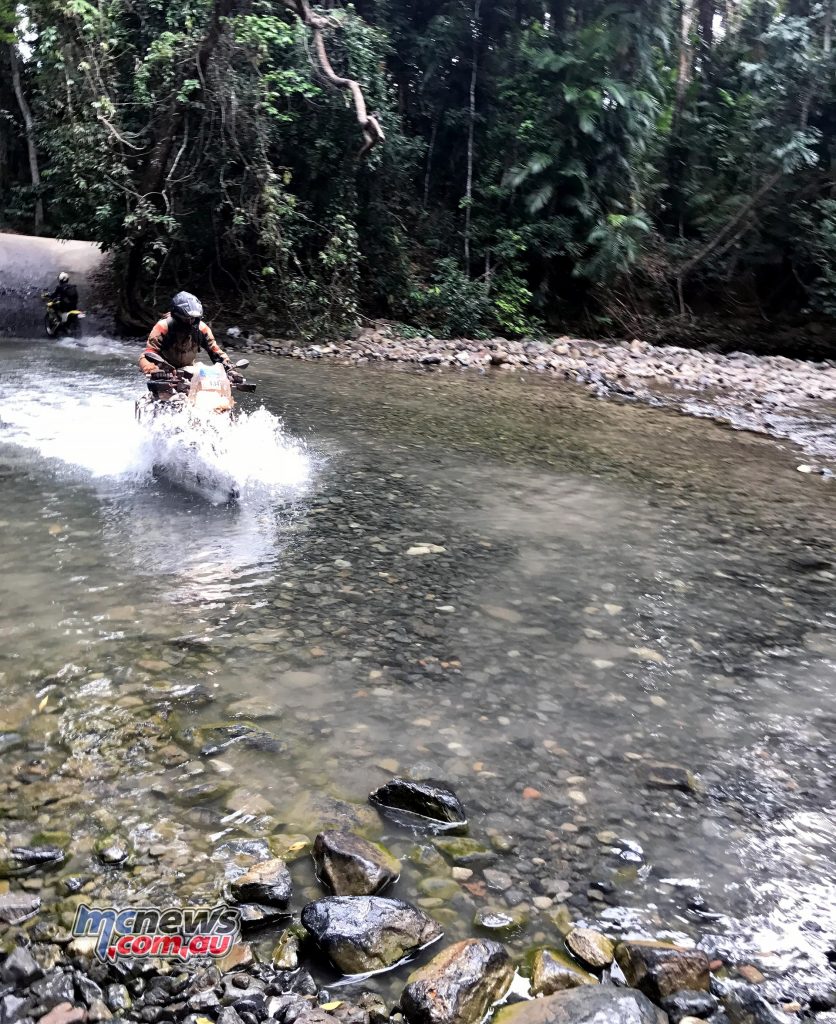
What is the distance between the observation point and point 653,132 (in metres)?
20.4

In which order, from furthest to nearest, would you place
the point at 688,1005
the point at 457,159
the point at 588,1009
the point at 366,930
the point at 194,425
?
the point at 457,159 < the point at 194,425 < the point at 366,930 < the point at 688,1005 < the point at 588,1009

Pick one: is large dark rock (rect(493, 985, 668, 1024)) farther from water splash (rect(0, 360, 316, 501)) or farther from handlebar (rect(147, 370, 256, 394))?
handlebar (rect(147, 370, 256, 394))

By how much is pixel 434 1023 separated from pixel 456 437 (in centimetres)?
880

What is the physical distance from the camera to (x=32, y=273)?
2078cm

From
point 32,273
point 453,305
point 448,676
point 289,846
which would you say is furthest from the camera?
point 32,273

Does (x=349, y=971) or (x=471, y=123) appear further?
(x=471, y=123)

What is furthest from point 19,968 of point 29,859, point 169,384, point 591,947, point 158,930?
point 169,384

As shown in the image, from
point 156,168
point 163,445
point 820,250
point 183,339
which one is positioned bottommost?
point 163,445

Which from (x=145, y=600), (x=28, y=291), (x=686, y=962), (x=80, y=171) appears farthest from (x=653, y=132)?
(x=686, y=962)

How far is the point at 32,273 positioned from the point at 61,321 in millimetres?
2814

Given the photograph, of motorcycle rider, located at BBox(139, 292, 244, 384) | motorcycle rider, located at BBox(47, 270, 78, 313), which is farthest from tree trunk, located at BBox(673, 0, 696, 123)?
motorcycle rider, located at BBox(139, 292, 244, 384)

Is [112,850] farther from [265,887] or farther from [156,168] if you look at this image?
[156,168]

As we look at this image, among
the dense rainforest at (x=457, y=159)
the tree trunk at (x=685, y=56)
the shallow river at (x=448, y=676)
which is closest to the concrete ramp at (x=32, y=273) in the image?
the dense rainforest at (x=457, y=159)

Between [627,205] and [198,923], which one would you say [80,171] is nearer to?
[627,205]
